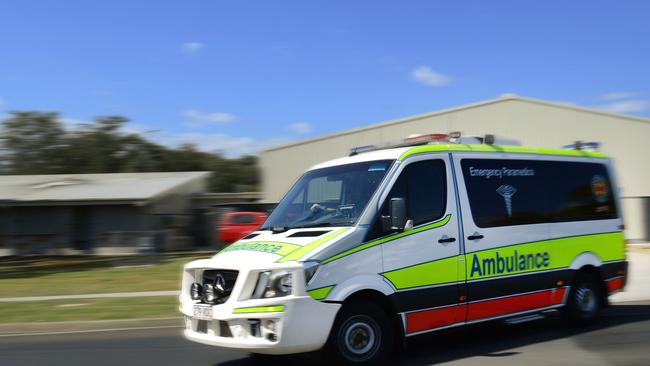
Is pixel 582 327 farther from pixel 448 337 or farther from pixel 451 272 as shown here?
pixel 451 272

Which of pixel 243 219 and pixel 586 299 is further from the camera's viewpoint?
pixel 243 219

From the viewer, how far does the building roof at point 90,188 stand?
26844 millimetres

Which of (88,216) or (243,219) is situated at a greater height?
(88,216)

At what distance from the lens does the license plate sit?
5926 mm

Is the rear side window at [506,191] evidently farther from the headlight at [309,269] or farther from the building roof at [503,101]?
the building roof at [503,101]

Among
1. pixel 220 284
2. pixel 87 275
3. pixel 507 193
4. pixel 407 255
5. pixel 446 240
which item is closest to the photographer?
pixel 220 284

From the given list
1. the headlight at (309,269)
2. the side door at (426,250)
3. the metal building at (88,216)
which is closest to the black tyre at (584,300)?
the side door at (426,250)

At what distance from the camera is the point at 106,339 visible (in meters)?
8.87

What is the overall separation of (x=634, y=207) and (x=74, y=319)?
21.8 m

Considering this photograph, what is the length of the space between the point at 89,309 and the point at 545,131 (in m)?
21.1

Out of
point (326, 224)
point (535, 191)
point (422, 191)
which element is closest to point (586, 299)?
point (535, 191)

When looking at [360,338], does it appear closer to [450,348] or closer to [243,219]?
[450,348]

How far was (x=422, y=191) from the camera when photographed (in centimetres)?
665

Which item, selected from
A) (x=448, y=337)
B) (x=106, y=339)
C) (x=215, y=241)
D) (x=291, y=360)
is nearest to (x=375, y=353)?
(x=291, y=360)
